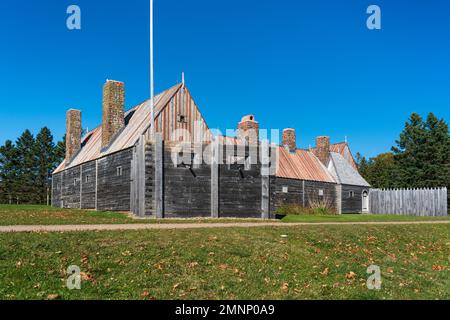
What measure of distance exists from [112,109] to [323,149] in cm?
2273

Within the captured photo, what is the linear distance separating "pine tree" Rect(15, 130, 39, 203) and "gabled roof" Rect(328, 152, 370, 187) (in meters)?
42.2

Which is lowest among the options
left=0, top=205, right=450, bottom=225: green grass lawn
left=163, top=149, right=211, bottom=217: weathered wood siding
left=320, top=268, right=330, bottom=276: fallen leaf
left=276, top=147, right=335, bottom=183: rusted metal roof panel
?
left=320, top=268, right=330, bottom=276: fallen leaf

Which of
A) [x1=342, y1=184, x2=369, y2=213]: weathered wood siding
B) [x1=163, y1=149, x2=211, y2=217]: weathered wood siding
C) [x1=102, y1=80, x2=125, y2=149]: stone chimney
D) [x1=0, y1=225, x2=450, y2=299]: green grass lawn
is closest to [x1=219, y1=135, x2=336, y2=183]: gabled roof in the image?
[x1=342, y1=184, x2=369, y2=213]: weathered wood siding

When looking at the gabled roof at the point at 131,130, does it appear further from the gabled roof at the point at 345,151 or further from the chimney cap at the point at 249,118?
the gabled roof at the point at 345,151

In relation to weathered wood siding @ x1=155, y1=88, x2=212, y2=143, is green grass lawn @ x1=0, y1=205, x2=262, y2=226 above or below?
below

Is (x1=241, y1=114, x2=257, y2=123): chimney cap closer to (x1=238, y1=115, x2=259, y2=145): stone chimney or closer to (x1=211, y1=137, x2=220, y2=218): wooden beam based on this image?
(x1=238, y1=115, x2=259, y2=145): stone chimney

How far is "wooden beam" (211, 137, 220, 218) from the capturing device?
2181 cm

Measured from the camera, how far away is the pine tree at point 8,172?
2319 inches

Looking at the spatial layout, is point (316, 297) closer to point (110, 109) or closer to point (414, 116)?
point (110, 109)

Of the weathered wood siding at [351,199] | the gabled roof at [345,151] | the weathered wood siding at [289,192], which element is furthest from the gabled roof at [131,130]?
the gabled roof at [345,151]

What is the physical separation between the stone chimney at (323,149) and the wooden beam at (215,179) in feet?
76.7

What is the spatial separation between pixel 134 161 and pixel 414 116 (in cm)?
4524
